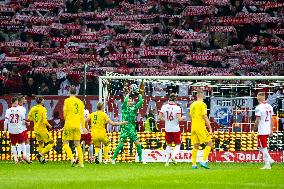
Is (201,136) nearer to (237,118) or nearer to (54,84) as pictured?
(237,118)

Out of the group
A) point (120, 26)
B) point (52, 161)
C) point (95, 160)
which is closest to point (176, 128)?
point (95, 160)

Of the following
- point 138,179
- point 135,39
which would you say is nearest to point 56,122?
point 135,39

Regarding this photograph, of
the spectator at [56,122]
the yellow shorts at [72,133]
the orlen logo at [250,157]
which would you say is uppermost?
the spectator at [56,122]

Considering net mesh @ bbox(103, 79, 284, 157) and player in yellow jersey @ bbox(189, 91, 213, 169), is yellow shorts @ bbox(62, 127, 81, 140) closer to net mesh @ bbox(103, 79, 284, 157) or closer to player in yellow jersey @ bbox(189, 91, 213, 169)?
player in yellow jersey @ bbox(189, 91, 213, 169)

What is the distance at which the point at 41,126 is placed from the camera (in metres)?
32.0

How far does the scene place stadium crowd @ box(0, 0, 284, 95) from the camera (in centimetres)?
4047

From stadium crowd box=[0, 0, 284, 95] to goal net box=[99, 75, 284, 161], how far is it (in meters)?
4.58

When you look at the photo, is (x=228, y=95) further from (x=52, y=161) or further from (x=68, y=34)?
(x=68, y=34)

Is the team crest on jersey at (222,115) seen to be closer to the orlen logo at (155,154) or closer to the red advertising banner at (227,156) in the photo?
the red advertising banner at (227,156)

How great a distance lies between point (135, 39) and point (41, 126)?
1193 cm

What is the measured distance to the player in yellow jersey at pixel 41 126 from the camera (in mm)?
31719

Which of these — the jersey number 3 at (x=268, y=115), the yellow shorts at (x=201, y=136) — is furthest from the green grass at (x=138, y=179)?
the jersey number 3 at (x=268, y=115)

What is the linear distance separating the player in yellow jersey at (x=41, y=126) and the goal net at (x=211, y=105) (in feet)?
7.44

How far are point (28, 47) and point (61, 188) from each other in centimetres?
2478
